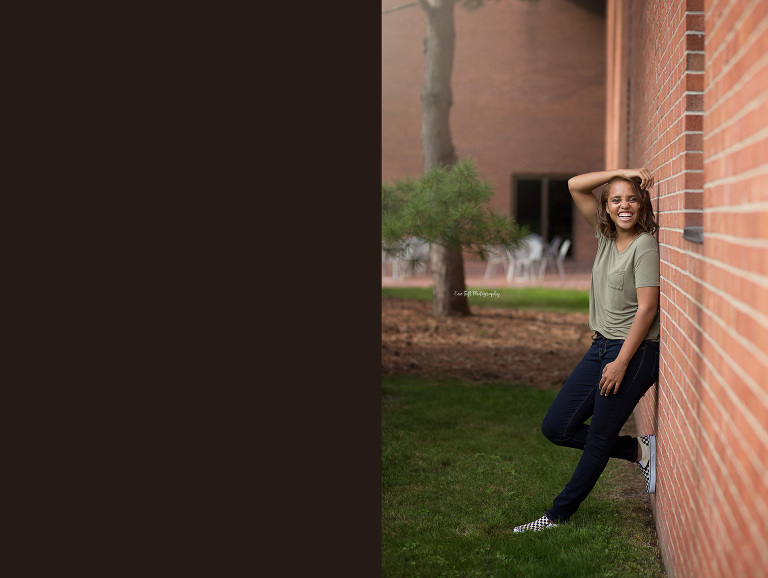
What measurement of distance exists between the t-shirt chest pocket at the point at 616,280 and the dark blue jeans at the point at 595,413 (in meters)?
0.23

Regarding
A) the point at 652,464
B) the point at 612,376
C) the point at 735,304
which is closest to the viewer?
the point at 735,304

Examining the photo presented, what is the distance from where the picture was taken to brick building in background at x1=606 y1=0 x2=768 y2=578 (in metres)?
1.70

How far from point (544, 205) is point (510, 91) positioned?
3.03 metres

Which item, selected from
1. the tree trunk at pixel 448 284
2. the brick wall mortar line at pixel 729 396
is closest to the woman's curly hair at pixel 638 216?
the brick wall mortar line at pixel 729 396

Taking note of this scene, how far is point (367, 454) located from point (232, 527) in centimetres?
49

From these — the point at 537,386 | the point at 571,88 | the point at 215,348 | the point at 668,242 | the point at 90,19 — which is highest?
the point at 571,88

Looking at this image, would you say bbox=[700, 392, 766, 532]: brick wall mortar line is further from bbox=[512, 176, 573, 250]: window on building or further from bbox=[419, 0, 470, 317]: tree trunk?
bbox=[512, 176, 573, 250]: window on building

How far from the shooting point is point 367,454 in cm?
265

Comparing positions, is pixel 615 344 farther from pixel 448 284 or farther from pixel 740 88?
pixel 448 284

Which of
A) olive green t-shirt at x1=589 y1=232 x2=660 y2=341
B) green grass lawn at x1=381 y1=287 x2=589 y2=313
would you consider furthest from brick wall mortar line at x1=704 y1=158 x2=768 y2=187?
green grass lawn at x1=381 y1=287 x2=589 y2=313

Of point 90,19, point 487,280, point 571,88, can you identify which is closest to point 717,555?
point 90,19

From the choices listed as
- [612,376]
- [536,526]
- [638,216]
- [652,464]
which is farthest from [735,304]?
[536,526]

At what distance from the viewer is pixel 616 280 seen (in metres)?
3.57

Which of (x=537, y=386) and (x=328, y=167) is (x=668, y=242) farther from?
(x=537, y=386)
